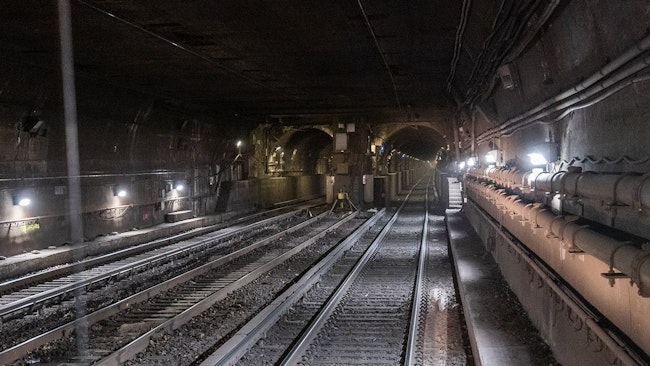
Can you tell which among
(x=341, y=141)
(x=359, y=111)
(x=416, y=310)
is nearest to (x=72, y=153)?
(x=416, y=310)

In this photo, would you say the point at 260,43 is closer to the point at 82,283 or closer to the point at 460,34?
the point at 460,34

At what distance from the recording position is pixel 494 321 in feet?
25.1

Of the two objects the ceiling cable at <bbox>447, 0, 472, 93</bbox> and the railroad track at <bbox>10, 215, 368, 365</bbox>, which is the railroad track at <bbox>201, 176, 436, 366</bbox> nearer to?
the railroad track at <bbox>10, 215, 368, 365</bbox>

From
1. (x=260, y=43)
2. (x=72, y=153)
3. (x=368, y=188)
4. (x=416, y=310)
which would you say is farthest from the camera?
(x=368, y=188)

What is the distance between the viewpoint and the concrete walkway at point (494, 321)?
631 centimetres

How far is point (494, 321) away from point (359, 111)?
68.8 feet

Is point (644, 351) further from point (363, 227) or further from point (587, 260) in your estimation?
point (363, 227)

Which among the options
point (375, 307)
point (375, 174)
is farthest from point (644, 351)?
point (375, 174)

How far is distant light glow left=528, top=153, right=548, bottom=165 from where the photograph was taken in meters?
8.44

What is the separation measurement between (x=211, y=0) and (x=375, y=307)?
19.0 feet

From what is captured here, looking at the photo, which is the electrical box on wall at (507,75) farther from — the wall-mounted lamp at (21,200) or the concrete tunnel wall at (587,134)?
the wall-mounted lamp at (21,200)

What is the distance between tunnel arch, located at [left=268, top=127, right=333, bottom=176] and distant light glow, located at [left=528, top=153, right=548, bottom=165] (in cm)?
2379

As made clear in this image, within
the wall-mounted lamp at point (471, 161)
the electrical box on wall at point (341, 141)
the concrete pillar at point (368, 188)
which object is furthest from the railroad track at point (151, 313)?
the concrete pillar at point (368, 188)

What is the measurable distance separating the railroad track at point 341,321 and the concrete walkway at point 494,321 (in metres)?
0.80
